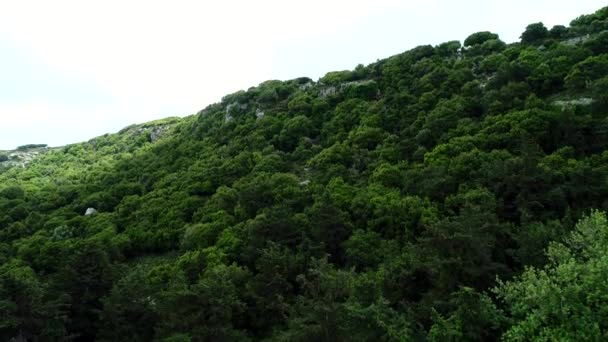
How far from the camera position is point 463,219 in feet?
77.7

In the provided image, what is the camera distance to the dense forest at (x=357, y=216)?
792 inches

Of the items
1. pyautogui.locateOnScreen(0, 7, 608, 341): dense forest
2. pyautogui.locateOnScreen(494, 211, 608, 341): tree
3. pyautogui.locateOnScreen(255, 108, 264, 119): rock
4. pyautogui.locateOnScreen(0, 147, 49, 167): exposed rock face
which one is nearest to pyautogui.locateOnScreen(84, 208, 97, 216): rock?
pyautogui.locateOnScreen(0, 7, 608, 341): dense forest

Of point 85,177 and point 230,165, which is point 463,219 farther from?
point 85,177

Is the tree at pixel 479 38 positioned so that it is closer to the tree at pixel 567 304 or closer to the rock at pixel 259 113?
the rock at pixel 259 113

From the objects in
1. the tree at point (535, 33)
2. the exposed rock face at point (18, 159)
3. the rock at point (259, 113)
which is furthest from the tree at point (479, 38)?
the exposed rock face at point (18, 159)

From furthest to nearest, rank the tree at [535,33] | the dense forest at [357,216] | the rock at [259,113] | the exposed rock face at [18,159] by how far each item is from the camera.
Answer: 1. the exposed rock face at [18,159]
2. the rock at [259,113]
3. the tree at [535,33]
4. the dense forest at [357,216]

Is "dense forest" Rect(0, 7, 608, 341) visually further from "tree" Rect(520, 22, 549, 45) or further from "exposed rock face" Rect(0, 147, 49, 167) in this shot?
"exposed rock face" Rect(0, 147, 49, 167)

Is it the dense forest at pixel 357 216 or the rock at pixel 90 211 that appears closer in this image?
the dense forest at pixel 357 216

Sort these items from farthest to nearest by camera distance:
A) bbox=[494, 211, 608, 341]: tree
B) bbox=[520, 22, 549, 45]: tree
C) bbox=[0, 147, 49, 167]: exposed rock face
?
bbox=[0, 147, 49, 167]: exposed rock face < bbox=[520, 22, 549, 45]: tree < bbox=[494, 211, 608, 341]: tree

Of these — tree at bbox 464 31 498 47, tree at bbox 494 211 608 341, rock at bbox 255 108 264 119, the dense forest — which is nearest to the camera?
tree at bbox 494 211 608 341

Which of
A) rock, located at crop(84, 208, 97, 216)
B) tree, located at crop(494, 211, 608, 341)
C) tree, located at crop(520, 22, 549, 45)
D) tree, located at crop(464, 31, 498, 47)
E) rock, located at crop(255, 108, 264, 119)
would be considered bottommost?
tree, located at crop(494, 211, 608, 341)

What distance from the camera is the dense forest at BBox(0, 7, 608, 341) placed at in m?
20.1

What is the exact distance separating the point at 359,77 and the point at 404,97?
15.5 meters

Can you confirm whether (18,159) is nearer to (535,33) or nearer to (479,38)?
(479,38)
